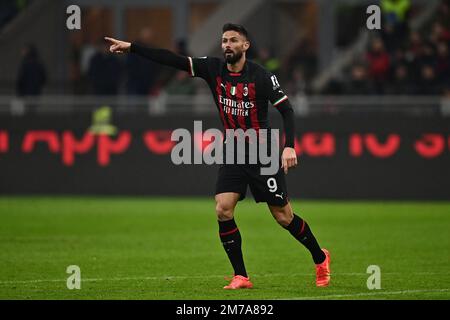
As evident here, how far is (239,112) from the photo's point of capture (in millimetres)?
10984

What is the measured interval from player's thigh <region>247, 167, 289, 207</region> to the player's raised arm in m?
1.19

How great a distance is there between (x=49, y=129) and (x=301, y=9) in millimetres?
8891

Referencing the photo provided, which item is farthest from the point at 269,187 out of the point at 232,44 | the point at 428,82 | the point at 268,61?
the point at 428,82

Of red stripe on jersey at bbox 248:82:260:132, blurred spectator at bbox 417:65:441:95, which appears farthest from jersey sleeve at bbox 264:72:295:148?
blurred spectator at bbox 417:65:441:95

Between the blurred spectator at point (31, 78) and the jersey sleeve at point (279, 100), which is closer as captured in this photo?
the jersey sleeve at point (279, 100)

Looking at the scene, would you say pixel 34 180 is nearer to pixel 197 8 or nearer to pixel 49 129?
pixel 49 129

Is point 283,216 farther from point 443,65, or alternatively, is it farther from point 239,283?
point 443,65

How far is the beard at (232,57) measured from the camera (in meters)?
10.8

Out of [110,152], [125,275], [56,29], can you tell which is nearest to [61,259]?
[125,275]

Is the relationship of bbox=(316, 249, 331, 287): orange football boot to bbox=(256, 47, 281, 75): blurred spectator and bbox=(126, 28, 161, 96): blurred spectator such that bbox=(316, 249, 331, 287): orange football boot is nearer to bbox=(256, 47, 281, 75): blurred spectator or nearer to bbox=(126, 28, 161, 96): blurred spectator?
bbox=(256, 47, 281, 75): blurred spectator

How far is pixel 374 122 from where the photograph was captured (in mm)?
22078

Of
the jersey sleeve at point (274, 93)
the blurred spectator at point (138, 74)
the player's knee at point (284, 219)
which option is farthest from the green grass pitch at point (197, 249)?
the blurred spectator at point (138, 74)

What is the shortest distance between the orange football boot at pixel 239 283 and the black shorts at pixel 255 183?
29.3 inches

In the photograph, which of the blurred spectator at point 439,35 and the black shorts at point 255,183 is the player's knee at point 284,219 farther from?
the blurred spectator at point 439,35
